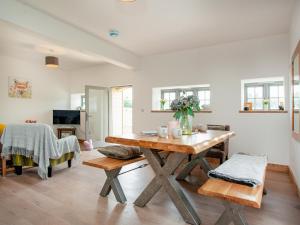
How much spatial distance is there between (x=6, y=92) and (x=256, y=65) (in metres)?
6.21

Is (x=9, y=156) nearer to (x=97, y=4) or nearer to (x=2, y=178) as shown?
(x=2, y=178)

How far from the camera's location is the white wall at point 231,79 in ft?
12.3

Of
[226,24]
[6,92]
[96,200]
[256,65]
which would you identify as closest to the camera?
[96,200]

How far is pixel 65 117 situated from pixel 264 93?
564 centimetres

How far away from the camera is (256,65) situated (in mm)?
3922

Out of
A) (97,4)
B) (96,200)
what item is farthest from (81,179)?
(97,4)

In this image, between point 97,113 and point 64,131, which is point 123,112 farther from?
point 64,131

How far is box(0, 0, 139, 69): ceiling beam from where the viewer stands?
8.74 ft

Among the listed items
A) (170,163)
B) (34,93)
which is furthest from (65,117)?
(170,163)

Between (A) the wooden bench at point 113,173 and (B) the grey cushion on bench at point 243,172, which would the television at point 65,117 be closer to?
(A) the wooden bench at point 113,173

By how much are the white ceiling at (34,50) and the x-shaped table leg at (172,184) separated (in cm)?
276

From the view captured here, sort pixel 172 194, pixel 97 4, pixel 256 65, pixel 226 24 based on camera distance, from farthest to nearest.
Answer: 1. pixel 256 65
2. pixel 226 24
3. pixel 97 4
4. pixel 172 194

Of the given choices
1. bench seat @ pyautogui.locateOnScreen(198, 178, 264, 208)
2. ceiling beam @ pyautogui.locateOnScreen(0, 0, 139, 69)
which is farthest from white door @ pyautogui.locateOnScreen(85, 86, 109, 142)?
bench seat @ pyautogui.locateOnScreen(198, 178, 264, 208)

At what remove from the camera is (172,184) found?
199 centimetres
